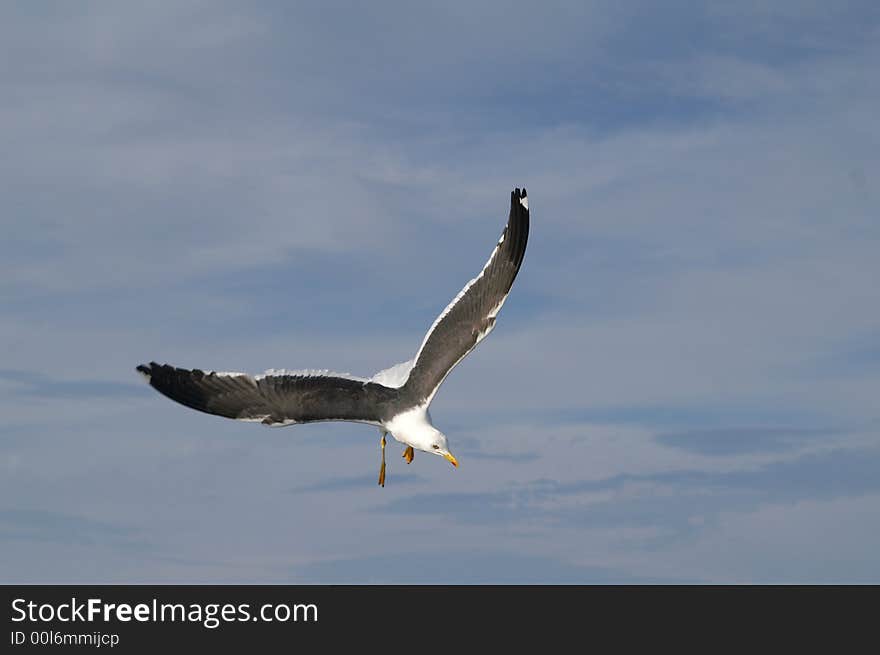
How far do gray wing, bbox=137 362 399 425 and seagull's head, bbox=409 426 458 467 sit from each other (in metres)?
1.33

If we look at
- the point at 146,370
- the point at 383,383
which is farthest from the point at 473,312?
the point at 146,370

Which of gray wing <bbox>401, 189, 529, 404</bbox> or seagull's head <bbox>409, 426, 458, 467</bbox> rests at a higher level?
gray wing <bbox>401, 189, 529, 404</bbox>

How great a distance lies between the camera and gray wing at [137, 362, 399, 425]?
5378 cm

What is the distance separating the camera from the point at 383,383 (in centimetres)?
5450

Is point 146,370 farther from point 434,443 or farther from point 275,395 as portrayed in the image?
point 434,443

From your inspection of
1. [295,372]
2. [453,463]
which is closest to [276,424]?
[295,372]

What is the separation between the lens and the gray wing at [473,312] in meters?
53.7

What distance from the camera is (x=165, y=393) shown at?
178ft

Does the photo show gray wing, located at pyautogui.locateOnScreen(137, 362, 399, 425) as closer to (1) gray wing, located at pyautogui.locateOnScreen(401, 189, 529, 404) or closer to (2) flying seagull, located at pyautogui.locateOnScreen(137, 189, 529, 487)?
(2) flying seagull, located at pyautogui.locateOnScreen(137, 189, 529, 487)

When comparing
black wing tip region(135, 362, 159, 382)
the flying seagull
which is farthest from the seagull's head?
black wing tip region(135, 362, 159, 382)

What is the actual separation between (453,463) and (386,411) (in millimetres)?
2792

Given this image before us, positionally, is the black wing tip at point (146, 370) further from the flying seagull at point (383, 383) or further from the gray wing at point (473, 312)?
the gray wing at point (473, 312)
